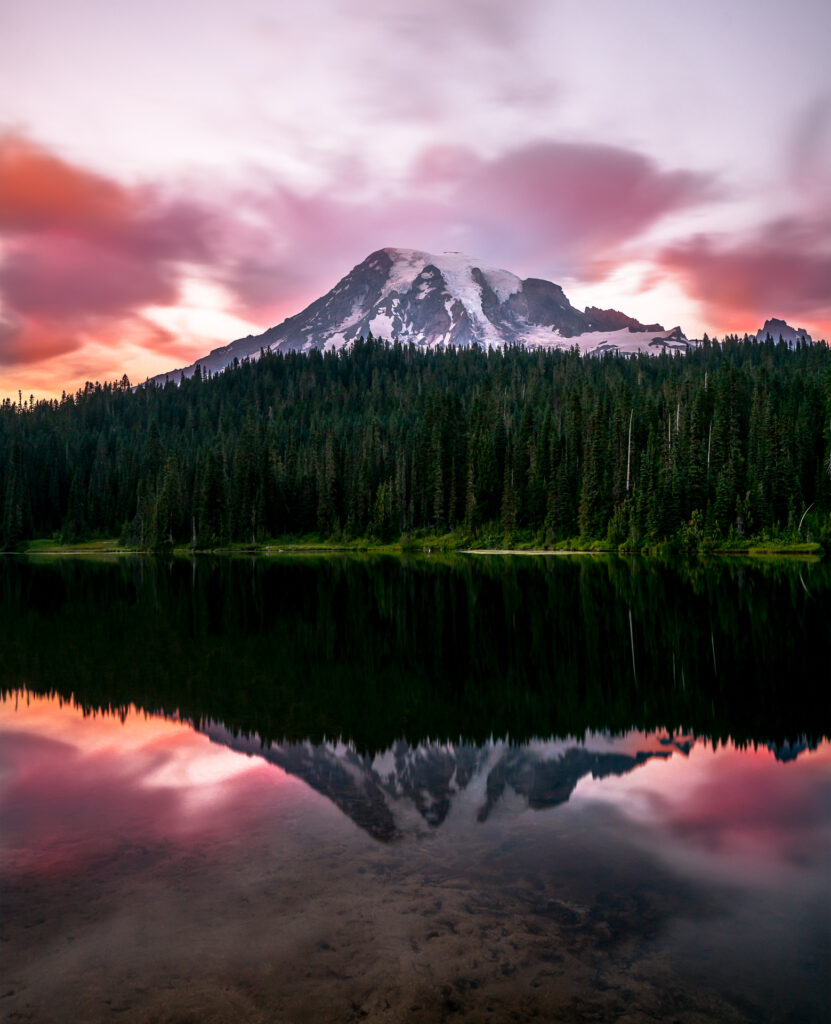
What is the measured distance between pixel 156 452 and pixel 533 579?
138049mm

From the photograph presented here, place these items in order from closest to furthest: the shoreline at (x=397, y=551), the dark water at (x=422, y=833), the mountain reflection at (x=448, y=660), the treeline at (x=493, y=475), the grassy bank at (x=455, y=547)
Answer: the dark water at (x=422, y=833) < the mountain reflection at (x=448, y=660) < the shoreline at (x=397, y=551) < the grassy bank at (x=455, y=547) < the treeline at (x=493, y=475)

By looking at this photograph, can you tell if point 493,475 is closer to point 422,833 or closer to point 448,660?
point 448,660

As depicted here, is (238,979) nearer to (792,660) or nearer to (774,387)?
(792,660)

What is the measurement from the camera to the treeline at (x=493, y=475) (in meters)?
89.4

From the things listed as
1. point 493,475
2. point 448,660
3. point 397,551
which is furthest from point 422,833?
point 493,475

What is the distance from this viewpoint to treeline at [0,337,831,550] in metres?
89.4

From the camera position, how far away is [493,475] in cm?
11756

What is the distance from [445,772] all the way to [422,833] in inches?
97.0

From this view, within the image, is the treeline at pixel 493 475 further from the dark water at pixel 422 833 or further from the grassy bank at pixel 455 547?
the dark water at pixel 422 833

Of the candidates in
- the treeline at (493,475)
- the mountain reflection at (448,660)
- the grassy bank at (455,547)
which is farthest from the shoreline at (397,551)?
the mountain reflection at (448,660)

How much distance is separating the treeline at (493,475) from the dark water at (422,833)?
64513 mm

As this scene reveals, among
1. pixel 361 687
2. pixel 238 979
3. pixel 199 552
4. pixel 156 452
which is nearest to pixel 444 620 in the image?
pixel 361 687

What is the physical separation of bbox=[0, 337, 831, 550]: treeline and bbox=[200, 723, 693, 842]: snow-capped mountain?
67690 mm

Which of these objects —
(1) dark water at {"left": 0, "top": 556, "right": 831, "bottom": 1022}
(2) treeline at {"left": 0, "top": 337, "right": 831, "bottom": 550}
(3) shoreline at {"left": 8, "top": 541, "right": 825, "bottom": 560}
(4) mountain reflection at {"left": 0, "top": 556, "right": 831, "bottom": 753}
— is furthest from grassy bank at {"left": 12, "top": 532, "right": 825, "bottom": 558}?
(1) dark water at {"left": 0, "top": 556, "right": 831, "bottom": 1022}
